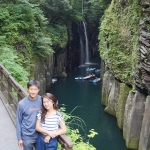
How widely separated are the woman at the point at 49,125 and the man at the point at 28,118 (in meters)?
0.21

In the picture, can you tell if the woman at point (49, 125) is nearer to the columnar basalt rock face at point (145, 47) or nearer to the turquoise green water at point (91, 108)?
the columnar basalt rock face at point (145, 47)

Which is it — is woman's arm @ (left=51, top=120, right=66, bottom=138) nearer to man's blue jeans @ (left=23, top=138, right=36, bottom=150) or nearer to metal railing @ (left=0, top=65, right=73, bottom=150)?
metal railing @ (left=0, top=65, right=73, bottom=150)

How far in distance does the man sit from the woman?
0.21 metres

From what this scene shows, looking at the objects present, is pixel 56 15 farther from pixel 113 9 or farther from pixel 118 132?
pixel 118 132

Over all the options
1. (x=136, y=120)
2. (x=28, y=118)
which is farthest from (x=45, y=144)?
(x=136, y=120)

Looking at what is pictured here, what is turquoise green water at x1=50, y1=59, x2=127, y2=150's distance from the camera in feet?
51.8

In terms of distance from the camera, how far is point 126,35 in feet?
60.4

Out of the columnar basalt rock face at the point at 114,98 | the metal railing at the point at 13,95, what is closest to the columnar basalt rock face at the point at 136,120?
the columnar basalt rock face at the point at 114,98

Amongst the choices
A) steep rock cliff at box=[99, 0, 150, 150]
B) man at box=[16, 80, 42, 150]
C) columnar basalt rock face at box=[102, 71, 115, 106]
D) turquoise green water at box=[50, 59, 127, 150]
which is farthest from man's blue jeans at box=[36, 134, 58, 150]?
columnar basalt rock face at box=[102, 71, 115, 106]

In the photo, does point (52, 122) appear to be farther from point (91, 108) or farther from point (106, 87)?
point (106, 87)

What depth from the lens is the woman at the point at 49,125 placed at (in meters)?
3.55

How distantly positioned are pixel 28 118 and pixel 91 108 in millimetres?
18905

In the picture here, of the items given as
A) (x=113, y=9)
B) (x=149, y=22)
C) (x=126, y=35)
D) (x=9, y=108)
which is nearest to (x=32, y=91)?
(x=9, y=108)

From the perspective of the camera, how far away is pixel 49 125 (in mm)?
3592
